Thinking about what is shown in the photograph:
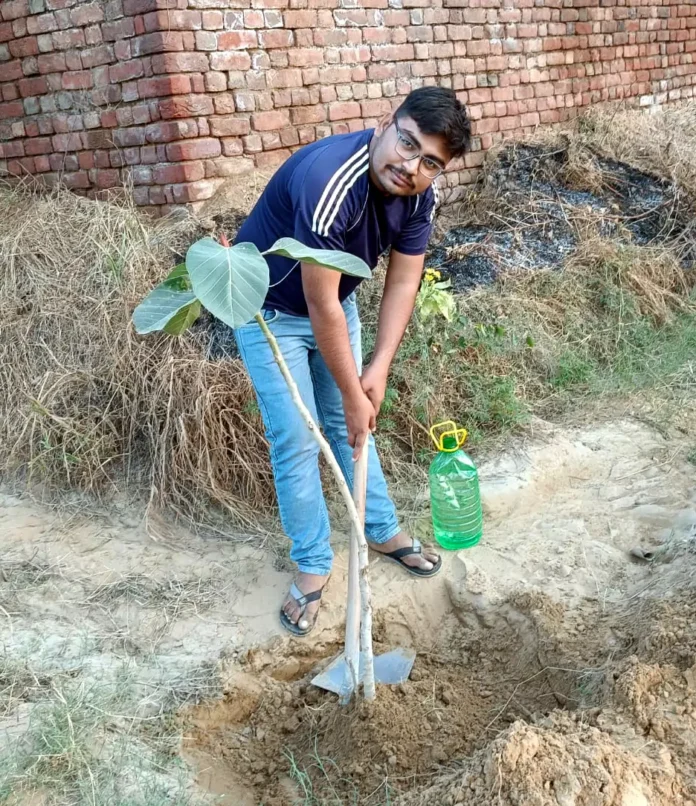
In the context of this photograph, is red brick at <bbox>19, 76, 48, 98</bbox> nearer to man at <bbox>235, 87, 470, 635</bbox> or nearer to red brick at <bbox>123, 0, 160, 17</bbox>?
red brick at <bbox>123, 0, 160, 17</bbox>

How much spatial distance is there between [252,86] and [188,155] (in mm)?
568

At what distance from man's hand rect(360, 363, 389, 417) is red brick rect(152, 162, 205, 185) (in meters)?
2.10

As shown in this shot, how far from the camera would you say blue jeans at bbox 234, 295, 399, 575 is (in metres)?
2.37

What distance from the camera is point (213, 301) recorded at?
1.42 m

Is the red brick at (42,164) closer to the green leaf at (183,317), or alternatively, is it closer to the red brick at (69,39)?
the red brick at (69,39)

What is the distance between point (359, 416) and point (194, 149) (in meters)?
2.33

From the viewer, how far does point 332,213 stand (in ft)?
6.39

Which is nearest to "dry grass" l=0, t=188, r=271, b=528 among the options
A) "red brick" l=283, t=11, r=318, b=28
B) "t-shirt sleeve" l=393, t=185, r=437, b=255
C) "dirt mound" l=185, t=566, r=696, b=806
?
"dirt mound" l=185, t=566, r=696, b=806

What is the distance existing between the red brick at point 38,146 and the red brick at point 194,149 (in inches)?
38.4

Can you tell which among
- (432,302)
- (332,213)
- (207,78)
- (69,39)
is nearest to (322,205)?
(332,213)

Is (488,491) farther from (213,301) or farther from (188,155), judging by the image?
(188,155)

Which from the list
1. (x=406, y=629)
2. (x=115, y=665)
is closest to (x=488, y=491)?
(x=406, y=629)

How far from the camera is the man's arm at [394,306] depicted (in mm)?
2381

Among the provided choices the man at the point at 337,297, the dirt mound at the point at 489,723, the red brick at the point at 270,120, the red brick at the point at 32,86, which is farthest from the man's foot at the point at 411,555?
the red brick at the point at 32,86
